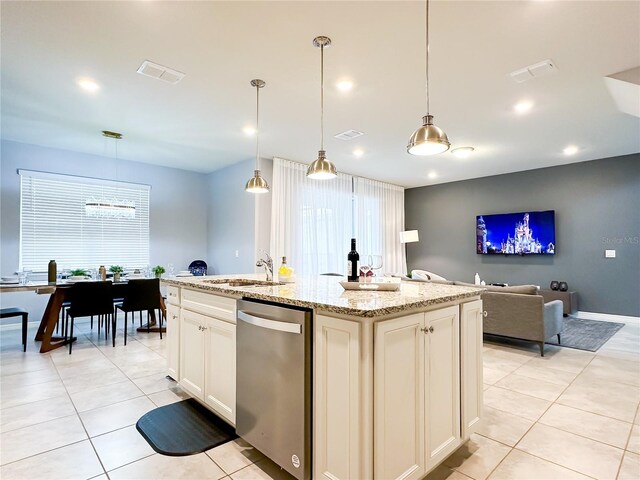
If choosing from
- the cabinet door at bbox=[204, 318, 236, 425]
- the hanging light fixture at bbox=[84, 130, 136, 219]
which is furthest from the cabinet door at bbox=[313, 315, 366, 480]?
the hanging light fixture at bbox=[84, 130, 136, 219]

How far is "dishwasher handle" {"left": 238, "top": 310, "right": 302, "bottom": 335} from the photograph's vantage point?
63.8 inches

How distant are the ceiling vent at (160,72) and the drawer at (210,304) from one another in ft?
6.35

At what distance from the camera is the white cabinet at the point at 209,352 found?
213 cm

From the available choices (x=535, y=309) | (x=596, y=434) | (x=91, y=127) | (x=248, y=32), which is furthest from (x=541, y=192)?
(x=91, y=127)

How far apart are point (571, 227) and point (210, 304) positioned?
22.1ft

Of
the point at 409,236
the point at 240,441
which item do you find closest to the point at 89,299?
the point at 240,441

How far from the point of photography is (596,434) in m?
2.19

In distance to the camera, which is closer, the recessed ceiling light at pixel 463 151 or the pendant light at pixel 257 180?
the pendant light at pixel 257 180

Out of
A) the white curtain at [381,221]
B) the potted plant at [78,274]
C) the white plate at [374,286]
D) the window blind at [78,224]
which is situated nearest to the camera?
the white plate at [374,286]

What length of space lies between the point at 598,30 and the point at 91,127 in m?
5.34

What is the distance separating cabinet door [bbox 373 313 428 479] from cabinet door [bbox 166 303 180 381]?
1943mm

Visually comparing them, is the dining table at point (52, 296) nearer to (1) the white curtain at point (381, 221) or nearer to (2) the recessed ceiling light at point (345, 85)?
(2) the recessed ceiling light at point (345, 85)

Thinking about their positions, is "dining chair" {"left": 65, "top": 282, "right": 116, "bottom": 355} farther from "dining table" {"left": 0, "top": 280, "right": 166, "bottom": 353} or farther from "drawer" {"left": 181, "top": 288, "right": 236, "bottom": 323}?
"drawer" {"left": 181, "top": 288, "right": 236, "bottom": 323}

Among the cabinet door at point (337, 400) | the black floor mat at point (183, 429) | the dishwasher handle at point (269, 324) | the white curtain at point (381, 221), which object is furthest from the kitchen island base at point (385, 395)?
the white curtain at point (381, 221)
